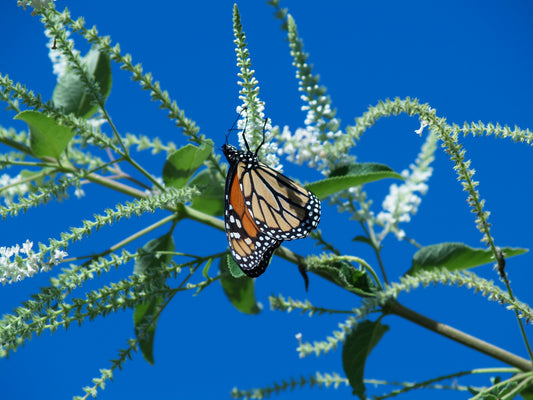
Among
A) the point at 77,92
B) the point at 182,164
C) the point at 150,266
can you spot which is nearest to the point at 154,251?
the point at 150,266

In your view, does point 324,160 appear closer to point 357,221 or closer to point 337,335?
point 357,221

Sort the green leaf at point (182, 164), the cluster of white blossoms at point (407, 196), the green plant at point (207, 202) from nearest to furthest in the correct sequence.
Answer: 1. the green plant at point (207, 202)
2. the green leaf at point (182, 164)
3. the cluster of white blossoms at point (407, 196)

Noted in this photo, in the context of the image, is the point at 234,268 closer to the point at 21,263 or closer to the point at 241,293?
the point at 21,263

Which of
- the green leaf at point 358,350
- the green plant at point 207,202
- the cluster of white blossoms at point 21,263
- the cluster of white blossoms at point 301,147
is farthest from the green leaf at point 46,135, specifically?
the green leaf at point 358,350

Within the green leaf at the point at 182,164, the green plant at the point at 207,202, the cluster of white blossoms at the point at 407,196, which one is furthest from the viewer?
the cluster of white blossoms at the point at 407,196

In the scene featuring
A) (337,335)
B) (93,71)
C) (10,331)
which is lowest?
(337,335)

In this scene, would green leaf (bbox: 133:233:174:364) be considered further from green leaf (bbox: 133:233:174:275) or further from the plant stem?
the plant stem

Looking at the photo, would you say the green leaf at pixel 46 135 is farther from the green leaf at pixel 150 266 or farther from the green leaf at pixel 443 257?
the green leaf at pixel 443 257

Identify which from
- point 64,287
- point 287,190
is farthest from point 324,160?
point 64,287
